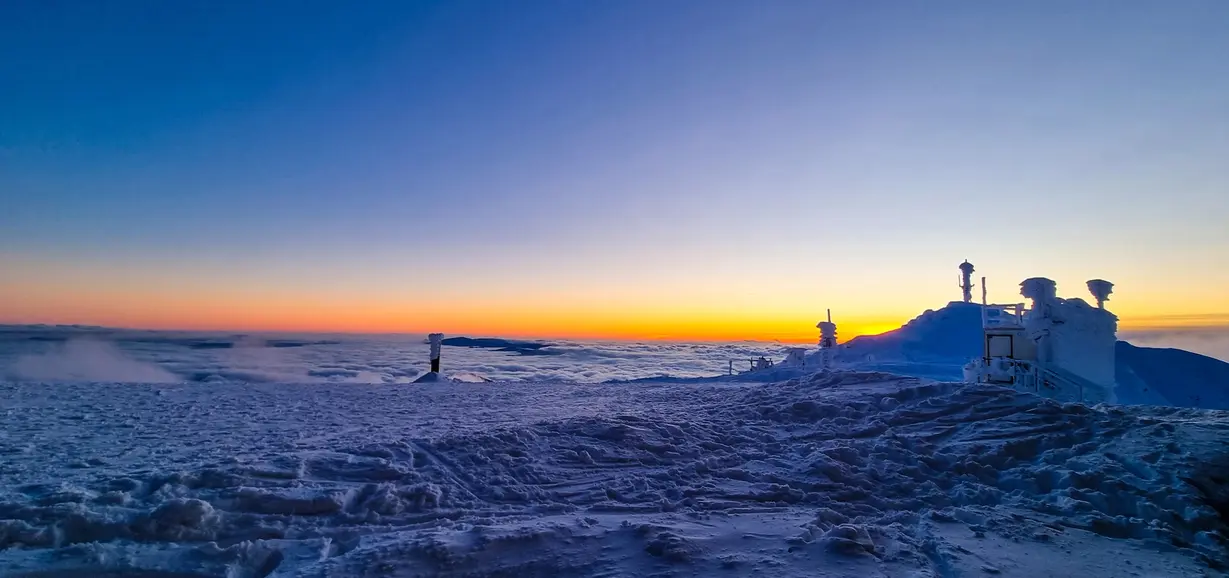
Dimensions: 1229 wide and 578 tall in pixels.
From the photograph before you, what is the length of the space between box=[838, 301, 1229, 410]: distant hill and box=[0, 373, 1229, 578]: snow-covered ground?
27365mm

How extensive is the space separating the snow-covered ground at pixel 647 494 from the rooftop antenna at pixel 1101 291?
65.5 feet

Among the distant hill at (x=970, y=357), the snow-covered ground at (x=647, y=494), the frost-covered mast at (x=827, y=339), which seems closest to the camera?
the snow-covered ground at (x=647, y=494)

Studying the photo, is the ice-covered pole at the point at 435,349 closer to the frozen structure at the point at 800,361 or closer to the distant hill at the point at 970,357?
the frozen structure at the point at 800,361

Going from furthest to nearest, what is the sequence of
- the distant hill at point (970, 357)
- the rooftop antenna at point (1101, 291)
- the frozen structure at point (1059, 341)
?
1. the distant hill at point (970, 357)
2. the rooftop antenna at point (1101, 291)
3. the frozen structure at point (1059, 341)

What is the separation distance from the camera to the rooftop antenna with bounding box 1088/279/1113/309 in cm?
2383

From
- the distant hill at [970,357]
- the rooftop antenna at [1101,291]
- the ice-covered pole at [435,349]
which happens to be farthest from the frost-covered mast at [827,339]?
the ice-covered pole at [435,349]

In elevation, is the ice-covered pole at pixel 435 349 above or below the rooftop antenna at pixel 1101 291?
below

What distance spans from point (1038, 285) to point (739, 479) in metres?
20.7

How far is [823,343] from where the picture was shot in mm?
28234

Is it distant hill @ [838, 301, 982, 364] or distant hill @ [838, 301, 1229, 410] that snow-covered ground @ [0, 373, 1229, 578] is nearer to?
distant hill @ [838, 301, 1229, 410]

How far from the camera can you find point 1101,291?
2383 cm

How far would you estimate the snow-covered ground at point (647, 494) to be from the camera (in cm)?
430

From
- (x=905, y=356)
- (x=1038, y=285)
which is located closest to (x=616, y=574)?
(x=1038, y=285)

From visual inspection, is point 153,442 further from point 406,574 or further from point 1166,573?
point 1166,573
